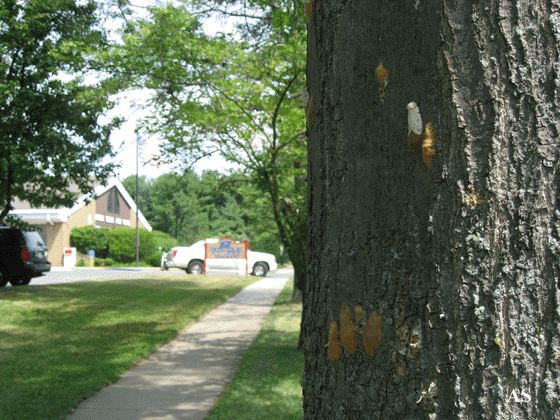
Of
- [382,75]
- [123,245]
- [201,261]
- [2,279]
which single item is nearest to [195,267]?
[201,261]

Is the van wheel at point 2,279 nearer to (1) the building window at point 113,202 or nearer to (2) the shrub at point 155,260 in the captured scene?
(2) the shrub at point 155,260

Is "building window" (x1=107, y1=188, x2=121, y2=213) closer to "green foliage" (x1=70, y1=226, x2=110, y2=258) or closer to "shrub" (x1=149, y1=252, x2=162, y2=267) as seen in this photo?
"green foliage" (x1=70, y1=226, x2=110, y2=258)

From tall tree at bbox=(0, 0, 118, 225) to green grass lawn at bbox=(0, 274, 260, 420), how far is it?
307cm

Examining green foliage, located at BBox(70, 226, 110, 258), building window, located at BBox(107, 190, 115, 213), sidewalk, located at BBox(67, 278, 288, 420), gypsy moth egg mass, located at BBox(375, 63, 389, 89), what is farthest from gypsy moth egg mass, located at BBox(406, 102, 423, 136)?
building window, located at BBox(107, 190, 115, 213)

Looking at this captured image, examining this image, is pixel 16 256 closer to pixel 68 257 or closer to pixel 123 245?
pixel 68 257

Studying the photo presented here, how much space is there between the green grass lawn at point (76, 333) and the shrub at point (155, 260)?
2331 centimetres

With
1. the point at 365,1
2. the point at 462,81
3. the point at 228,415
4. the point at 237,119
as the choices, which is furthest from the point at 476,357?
the point at 237,119

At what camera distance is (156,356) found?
7480mm

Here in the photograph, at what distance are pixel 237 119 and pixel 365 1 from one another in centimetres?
755

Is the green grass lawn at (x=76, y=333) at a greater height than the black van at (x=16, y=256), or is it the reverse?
the black van at (x=16, y=256)

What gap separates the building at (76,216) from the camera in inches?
1417

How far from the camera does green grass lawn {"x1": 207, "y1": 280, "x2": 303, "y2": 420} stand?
4.90 m

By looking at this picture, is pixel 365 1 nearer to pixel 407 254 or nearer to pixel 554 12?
pixel 554 12

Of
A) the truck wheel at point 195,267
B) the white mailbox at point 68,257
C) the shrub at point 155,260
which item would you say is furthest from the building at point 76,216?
the truck wheel at point 195,267
